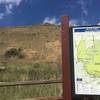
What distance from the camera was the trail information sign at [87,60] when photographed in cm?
647

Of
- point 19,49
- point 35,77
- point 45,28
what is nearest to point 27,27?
point 45,28

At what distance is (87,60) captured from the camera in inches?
257

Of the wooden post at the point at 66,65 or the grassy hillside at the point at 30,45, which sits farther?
the grassy hillside at the point at 30,45

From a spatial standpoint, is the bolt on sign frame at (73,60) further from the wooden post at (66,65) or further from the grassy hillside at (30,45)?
the grassy hillside at (30,45)

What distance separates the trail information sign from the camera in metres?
6.47

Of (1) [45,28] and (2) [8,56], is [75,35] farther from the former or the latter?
Result: (1) [45,28]

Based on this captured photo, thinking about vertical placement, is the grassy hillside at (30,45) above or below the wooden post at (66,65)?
above

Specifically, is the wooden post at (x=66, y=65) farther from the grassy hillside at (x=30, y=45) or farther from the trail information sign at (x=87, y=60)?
the grassy hillside at (x=30, y=45)

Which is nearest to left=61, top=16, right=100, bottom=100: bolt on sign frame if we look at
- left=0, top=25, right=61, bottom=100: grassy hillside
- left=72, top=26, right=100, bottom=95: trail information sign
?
left=72, top=26, right=100, bottom=95: trail information sign

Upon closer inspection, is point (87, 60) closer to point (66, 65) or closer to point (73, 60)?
point (73, 60)

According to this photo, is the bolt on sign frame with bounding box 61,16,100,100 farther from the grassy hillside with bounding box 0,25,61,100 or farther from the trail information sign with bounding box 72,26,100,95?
the grassy hillside with bounding box 0,25,61,100

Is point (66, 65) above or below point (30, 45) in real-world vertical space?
below

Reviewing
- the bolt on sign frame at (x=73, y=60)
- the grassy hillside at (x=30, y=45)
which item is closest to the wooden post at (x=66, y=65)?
the bolt on sign frame at (x=73, y=60)

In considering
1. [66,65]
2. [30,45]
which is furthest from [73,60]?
[30,45]
